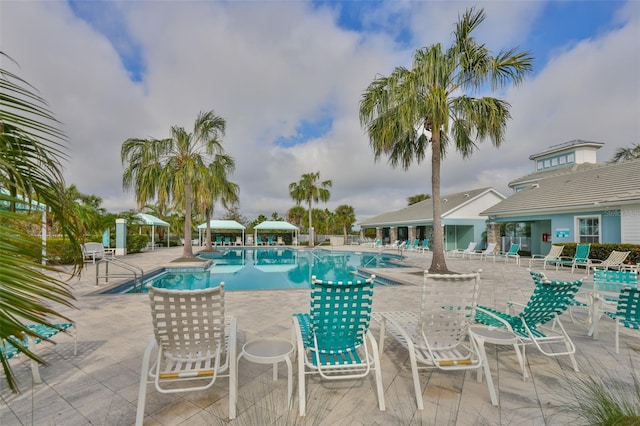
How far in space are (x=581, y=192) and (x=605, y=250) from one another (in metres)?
3.91

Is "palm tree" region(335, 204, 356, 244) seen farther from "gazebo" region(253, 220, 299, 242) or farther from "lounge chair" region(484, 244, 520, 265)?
"lounge chair" region(484, 244, 520, 265)

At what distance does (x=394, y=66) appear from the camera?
988cm

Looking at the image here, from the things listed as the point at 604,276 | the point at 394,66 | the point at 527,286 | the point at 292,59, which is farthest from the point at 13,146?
the point at 292,59

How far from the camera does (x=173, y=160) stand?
573 inches

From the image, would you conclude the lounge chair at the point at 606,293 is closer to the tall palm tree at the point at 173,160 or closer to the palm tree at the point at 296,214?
the tall palm tree at the point at 173,160

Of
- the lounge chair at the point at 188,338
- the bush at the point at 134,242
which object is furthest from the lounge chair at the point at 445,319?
the bush at the point at 134,242

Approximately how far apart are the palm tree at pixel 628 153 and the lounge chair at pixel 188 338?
41.1 m

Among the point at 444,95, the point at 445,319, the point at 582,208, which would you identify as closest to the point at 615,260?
the point at 582,208

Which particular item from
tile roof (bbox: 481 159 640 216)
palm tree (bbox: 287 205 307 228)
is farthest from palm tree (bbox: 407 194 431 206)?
tile roof (bbox: 481 159 640 216)

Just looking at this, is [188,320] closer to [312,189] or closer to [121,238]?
[121,238]

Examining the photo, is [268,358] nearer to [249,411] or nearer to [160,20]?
[249,411]

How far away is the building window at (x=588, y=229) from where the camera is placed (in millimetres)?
13969

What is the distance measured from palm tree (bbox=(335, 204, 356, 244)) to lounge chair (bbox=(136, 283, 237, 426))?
36.2 m

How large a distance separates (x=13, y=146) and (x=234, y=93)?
15.0 meters
